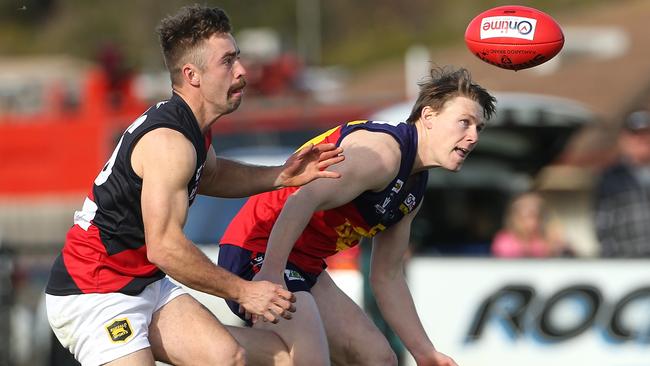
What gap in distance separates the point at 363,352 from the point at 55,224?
15.5 meters

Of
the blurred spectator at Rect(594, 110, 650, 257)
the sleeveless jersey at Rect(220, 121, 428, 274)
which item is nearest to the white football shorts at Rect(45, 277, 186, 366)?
the sleeveless jersey at Rect(220, 121, 428, 274)

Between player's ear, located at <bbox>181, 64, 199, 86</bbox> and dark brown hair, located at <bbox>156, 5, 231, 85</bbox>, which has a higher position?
dark brown hair, located at <bbox>156, 5, 231, 85</bbox>

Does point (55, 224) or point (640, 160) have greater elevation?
point (640, 160)

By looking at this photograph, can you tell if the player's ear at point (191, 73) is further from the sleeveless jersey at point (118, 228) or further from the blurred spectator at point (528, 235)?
the blurred spectator at point (528, 235)

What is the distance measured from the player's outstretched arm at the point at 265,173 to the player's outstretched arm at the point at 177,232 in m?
0.64

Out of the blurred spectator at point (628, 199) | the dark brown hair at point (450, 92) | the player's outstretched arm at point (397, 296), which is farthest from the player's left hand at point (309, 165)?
the blurred spectator at point (628, 199)

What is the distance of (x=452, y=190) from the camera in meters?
13.3

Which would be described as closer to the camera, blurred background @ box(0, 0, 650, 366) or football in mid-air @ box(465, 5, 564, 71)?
football in mid-air @ box(465, 5, 564, 71)

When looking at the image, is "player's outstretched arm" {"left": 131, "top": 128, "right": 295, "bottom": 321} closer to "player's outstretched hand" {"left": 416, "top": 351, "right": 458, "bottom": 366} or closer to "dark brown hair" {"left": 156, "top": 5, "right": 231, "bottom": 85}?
"dark brown hair" {"left": 156, "top": 5, "right": 231, "bottom": 85}

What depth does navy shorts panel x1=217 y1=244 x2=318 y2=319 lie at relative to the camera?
616 cm

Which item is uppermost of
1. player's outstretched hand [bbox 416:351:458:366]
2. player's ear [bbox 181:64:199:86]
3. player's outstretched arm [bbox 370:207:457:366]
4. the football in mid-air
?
the football in mid-air

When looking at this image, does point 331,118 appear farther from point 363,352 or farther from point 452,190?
point 363,352

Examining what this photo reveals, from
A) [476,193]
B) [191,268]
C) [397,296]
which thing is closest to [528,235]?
[476,193]

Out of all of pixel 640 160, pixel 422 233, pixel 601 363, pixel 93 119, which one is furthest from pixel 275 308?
pixel 93 119
